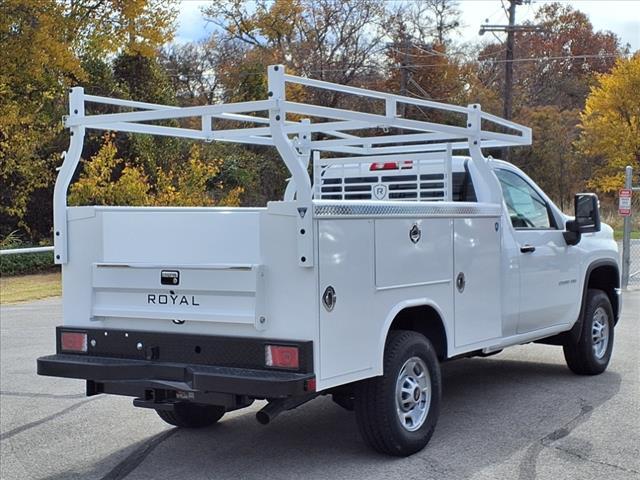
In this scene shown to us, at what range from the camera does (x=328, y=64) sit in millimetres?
36312

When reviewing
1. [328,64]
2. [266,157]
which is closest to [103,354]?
[266,157]

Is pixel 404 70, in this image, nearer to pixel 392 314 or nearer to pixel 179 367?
pixel 392 314

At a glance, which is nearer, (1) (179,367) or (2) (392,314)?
(1) (179,367)

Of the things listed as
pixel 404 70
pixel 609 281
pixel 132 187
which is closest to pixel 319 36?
pixel 404 70

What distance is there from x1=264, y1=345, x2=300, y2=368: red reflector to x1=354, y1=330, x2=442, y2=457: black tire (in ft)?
2.26

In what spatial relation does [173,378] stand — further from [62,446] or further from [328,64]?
[328,64]

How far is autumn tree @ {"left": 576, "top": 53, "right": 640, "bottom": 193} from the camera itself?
1433 inches

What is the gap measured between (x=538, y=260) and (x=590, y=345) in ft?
4.40

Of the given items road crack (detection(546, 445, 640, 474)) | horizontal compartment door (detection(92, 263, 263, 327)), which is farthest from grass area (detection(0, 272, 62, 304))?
road crack (detection(546, 445, 640, 474))

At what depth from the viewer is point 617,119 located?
3734 centimetres

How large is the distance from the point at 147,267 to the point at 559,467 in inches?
116

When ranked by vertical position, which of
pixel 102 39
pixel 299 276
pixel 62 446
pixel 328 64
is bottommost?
pixel 62 446

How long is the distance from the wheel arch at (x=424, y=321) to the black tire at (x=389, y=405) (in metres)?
0.13

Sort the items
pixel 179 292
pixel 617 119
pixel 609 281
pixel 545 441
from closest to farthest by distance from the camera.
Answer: pixel 179 292 < pixel 545 441 < pixel 609 281 < pixel 617 119
